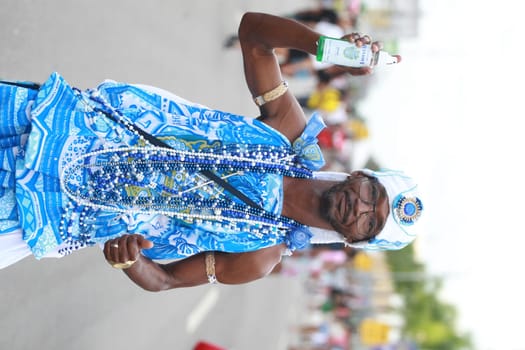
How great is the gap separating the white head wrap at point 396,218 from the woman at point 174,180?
0.10 ft

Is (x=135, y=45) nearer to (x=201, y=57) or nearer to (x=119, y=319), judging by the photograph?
(x=201, y=57)

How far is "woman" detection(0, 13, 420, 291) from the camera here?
2025 millimetres

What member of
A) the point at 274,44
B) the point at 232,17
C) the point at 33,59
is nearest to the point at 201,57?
the point at 232,17

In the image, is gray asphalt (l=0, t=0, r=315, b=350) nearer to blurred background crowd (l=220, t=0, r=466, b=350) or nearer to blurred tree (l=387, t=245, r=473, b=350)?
blurred background crowd (l=220, t=0, r=466, b=350)

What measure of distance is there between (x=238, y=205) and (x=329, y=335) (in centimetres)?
1242

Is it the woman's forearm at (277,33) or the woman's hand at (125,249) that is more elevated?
the woman's forearm at (277,33)

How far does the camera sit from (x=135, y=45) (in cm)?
506

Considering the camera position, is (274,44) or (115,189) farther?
(274,44)

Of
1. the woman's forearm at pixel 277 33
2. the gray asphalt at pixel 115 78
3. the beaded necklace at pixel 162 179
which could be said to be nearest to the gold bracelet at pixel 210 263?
the beaded necklace at pixel 162 179

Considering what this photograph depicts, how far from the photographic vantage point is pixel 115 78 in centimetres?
469

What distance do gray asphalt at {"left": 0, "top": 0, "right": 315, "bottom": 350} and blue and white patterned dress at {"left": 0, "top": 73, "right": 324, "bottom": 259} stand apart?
1.72 meters

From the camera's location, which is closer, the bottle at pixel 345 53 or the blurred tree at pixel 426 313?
the bottle at pixel 345 53

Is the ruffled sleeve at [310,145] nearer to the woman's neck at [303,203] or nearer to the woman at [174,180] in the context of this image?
the woman at [174,180]

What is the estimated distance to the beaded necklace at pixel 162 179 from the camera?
6.79 feet
